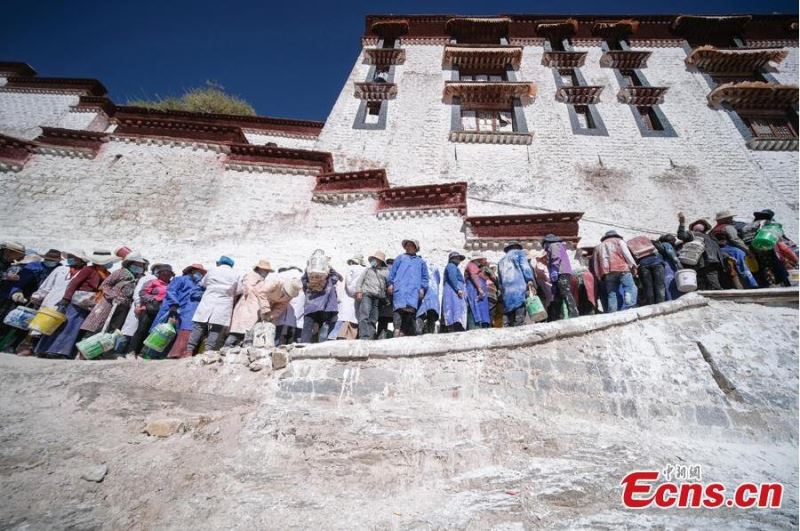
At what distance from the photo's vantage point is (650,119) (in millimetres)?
12109

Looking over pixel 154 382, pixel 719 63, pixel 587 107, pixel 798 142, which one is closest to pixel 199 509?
pixel 154 382

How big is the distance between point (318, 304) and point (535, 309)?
2.80 m

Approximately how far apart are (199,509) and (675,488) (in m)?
3.32

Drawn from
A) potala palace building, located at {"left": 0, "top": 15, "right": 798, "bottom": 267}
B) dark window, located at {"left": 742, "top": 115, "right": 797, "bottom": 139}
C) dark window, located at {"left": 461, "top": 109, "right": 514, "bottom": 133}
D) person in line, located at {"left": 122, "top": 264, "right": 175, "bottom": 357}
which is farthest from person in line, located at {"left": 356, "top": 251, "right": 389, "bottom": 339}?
dark window, located at {"left": 742, "top": 115, "right": 797, "bottom": 139}

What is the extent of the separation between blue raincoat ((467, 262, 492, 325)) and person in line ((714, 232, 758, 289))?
338 centimetres

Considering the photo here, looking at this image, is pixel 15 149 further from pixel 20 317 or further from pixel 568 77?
pixel 568 77

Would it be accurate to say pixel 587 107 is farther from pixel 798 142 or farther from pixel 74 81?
pixel 74 81

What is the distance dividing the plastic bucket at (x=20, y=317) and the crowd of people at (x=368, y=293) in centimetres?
18

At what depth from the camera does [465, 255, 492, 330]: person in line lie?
4906 millimetres

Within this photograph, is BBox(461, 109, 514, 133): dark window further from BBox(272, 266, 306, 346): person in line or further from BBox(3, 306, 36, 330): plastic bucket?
BBox(3, 306, 36, 330): plastic bucket

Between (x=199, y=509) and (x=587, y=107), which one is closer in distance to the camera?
(x=199, y=509)

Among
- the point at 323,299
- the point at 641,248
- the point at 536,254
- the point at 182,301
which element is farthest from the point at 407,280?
the point at 641,248

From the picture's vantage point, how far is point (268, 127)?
1366 centimetres

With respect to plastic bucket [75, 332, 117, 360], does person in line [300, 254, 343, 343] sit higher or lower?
higher
